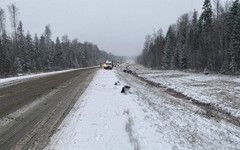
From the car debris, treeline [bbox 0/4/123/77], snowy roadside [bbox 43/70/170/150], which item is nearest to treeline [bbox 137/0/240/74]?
the car debris

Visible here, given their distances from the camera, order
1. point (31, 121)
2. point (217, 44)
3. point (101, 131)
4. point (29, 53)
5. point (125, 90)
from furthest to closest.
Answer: point (29, 53), point (217, 44), point (125, 90), point (31, 121), point (101, 131)

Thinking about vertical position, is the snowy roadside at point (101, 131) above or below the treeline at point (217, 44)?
below

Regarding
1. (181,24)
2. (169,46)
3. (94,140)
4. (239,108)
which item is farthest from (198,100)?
(181,24)

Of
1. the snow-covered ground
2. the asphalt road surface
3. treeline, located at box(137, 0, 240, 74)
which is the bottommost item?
the snow-covered ground

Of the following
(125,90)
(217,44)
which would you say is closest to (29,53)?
(125,90)

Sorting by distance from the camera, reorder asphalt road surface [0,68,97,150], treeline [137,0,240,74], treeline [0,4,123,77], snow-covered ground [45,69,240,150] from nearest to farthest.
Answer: asphalt road surface [0,68,97,150]
snow-covered ground [45,69,240,150]
treeline [137,0,240,74]
treeline [0,4,123,77]

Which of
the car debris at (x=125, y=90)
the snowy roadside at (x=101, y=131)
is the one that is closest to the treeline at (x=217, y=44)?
the car debris at (x=125, y=90)

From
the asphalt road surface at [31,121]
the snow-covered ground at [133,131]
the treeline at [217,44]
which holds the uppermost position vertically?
the treeline at [217,44]

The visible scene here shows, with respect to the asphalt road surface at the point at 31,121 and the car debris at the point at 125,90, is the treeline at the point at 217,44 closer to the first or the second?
the car debris at the point at 125,90

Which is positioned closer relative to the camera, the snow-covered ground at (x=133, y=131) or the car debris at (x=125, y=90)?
the snow-covered ground at (x=133, y=131)

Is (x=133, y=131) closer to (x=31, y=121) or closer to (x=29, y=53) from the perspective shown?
(x=31, y=121)

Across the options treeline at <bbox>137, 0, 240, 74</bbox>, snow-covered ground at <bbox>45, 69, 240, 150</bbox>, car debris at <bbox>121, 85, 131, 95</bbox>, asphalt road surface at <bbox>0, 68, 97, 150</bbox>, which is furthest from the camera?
treeline at <bbox>137, 0, 240, 74</bbox>

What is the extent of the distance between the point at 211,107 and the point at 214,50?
30268 millimetres

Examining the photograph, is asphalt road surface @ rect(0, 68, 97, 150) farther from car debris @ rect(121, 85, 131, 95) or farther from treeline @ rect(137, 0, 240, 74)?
treeline @ rect(137, 0, 240, 74)
